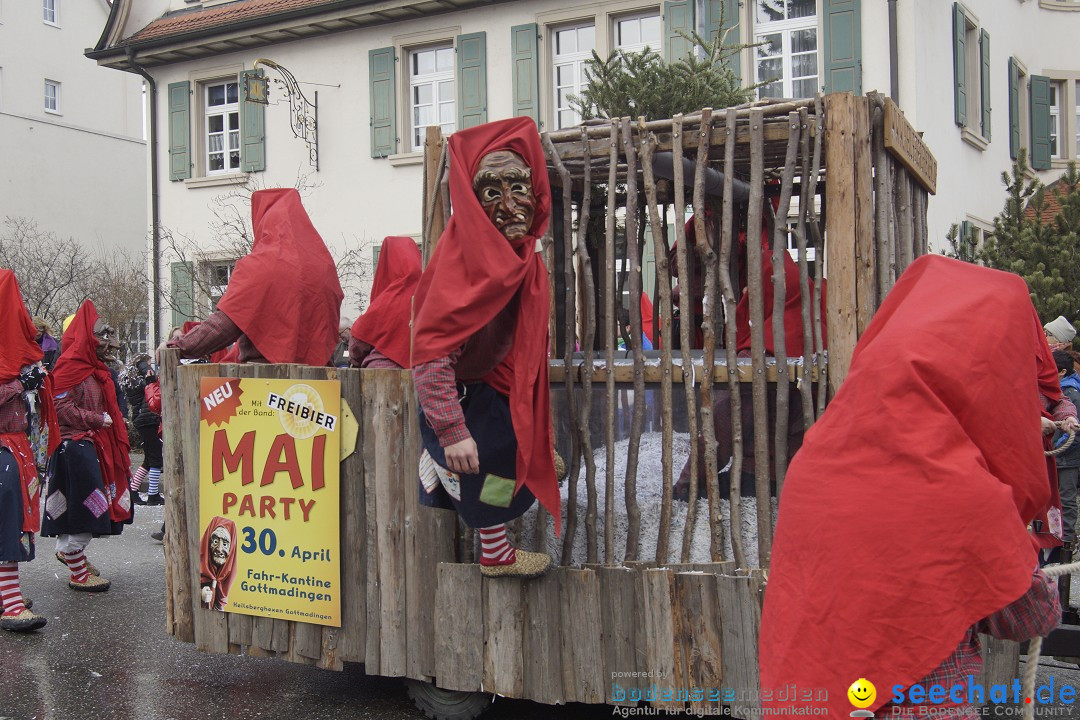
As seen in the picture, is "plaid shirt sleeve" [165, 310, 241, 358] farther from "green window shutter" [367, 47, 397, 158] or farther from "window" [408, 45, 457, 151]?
"green window shutter" [367, 47, 397, 158]

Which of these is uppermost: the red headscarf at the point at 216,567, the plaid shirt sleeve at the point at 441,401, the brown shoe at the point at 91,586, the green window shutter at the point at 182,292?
the green window shutter at the point at 182,292

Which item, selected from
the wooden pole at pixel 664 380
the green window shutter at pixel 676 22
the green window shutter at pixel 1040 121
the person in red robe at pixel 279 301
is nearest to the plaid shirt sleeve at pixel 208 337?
the person in red robe at pixel 279 301

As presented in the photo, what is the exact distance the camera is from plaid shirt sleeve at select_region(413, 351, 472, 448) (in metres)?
3.68

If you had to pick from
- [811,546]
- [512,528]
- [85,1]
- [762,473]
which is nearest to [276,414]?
[512,528]

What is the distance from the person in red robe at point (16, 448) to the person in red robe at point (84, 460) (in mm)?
639

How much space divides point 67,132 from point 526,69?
56.5 feet

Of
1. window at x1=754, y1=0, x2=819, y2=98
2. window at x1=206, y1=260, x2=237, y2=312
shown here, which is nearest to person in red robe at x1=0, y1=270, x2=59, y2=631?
window at x1=754, y1=0, x2=819, y2=98

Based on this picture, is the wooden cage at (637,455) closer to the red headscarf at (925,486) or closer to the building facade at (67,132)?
the red headscarf at (925,486)

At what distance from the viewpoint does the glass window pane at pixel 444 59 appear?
55.3ft

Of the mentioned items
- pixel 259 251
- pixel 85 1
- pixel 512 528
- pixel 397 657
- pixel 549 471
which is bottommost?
pixel 397 657

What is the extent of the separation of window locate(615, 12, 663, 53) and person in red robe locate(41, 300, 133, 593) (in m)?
10.1

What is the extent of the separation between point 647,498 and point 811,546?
2384 millimetres

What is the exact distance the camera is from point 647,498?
14.9 feet

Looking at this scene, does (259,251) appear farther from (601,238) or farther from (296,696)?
(296,696)
